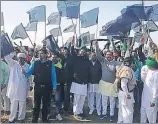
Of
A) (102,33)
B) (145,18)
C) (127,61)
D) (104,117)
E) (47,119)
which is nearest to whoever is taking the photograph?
(127,61)

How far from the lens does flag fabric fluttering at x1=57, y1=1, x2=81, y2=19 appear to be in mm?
11016

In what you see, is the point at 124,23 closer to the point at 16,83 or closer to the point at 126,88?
the point at 126,88

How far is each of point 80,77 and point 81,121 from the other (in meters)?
1.16

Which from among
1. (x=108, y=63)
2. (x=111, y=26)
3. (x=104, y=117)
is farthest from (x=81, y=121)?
(x=111, y=26)

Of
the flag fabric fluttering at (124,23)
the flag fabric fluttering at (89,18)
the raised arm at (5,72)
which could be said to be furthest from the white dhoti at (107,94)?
the flag fabric fluttering at (89,18)

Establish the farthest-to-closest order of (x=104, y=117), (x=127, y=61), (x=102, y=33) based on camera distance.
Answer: (x=102, y=33) < (x=104, y=117) < (x=127, y=61)

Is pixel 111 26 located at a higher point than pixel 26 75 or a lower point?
higher

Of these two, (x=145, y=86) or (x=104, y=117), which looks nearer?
(x=145, y=86)

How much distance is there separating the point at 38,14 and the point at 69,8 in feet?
3.62

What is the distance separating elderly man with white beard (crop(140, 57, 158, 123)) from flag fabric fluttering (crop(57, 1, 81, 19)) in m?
4.21

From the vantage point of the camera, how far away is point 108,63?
27.9 ft

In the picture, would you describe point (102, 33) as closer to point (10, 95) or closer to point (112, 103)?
point (112, 103)

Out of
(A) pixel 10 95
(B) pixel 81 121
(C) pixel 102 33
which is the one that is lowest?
(B) pixel 81 121

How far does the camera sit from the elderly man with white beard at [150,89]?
7.53 m
